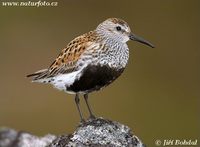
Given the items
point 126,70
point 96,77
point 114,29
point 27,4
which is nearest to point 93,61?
point 96,77

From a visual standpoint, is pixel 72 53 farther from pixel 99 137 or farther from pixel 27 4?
pixel 27 4

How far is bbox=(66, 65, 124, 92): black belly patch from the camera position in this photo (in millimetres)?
10922

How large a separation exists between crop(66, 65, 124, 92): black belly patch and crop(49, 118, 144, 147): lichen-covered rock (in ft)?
3.90

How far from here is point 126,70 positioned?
20734 mm

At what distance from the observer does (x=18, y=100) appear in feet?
65.6

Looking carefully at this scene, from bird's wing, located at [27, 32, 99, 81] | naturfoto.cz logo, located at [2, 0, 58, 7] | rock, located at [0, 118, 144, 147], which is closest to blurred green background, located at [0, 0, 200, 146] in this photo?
naturfoto.cz logo, located at [2, 0, 58, 7]

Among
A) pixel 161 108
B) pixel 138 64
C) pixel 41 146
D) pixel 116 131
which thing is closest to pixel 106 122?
pixel 116 131

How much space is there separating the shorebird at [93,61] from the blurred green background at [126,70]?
6708mm

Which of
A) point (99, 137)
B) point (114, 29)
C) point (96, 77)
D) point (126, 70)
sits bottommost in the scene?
point (99, 137)

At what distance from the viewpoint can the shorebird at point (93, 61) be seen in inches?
432

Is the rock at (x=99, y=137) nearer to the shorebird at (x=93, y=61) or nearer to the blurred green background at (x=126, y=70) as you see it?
the shorebird at (x=93, y=61)

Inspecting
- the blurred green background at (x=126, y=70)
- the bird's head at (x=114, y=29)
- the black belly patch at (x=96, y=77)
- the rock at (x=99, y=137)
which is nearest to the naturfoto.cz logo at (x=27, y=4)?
the blurred green background at (x=126, y=70)

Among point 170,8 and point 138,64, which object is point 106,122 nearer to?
point 138,64

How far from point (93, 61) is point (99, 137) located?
5.52 ft
